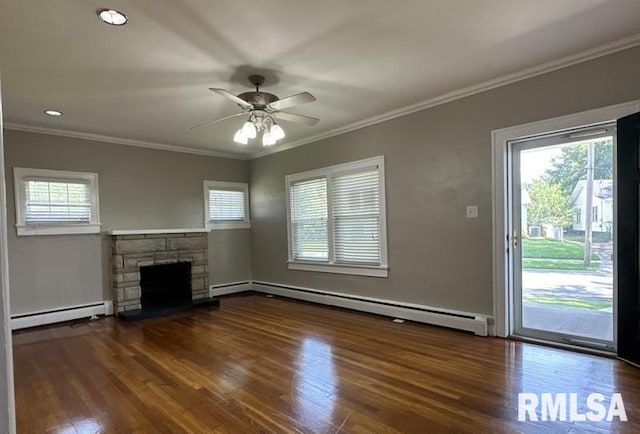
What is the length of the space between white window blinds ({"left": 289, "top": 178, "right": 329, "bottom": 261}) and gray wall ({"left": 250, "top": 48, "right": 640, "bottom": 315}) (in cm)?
53

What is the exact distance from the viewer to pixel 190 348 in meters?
3.74

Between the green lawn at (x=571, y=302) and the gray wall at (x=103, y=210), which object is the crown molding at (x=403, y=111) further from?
the green lawn at (x=571, y=302)

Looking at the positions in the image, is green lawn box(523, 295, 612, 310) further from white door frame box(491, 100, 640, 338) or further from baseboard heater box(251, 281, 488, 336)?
baseboard heater box(251, 281, 488, 336)

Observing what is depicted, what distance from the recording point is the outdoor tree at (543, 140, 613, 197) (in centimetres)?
325

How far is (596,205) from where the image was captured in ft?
10.9

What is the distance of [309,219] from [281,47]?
336 centimetres

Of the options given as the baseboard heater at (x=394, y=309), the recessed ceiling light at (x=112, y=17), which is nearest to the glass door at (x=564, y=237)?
the baseboard heater at (x=394, y=309)

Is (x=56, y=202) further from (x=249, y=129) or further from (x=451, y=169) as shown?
(x=451, y=169)

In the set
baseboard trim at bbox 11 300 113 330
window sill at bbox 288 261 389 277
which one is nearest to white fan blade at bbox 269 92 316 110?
window sill at bbox 288 261 389 277

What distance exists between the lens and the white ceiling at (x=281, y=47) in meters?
2.41

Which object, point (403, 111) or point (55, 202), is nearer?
point (403, 111)

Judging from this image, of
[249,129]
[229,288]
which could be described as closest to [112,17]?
[249,129]

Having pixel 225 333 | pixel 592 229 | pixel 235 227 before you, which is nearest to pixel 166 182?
pixel 235 227

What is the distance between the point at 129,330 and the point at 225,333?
126 cm
